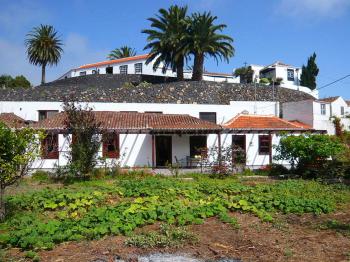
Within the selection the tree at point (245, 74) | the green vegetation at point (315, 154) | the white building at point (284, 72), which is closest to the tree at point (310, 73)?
the white building at point (284, 72)

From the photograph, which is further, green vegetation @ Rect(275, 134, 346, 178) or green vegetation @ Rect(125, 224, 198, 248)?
green vegetation @ Rect(275, 134, 346, 178)

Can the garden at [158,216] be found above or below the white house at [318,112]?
below

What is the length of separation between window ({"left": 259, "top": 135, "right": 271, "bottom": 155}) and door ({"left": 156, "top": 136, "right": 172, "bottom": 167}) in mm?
6468

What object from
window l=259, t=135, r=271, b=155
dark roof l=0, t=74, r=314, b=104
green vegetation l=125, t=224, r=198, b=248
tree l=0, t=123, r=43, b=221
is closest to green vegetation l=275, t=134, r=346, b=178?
window l=259, t=135, r=271, b=155

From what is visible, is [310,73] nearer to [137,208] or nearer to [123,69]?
[123,69]

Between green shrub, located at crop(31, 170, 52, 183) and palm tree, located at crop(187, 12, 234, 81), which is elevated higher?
palm tree, located at crop(187, 12, 234, 81)

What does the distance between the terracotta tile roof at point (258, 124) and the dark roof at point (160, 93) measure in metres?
5.34

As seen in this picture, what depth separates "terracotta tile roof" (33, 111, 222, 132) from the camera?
1011 inches

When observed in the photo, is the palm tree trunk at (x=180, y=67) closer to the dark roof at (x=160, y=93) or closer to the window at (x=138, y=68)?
the dark roof at (x=160, y=93)

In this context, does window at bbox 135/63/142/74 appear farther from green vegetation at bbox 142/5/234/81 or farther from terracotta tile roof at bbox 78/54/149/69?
green vegetation at bbox 142/5/234/81

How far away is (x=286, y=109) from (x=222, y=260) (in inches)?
1327

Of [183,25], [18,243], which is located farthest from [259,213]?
[183,25]

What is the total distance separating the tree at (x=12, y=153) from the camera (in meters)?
9.38

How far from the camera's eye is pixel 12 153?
9.64 m
